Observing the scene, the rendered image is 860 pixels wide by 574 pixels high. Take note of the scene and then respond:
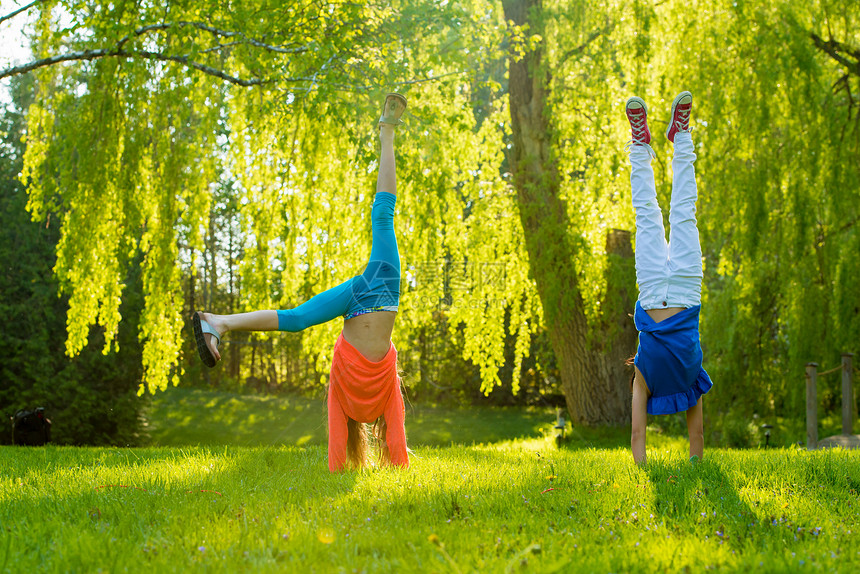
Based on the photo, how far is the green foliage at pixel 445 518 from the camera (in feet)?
6.55

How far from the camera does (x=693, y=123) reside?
7949 millimetres

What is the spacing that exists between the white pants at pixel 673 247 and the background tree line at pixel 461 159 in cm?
305

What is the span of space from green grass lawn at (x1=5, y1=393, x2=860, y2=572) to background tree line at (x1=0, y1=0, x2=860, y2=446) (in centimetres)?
367

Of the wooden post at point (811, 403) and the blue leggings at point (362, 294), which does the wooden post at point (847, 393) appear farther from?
the blue leggings at point (362, 294)

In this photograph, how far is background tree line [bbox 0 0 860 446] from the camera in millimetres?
6793

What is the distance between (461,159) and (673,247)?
5.12m

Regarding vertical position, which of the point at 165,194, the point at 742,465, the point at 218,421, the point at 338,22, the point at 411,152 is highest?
the point at 338,22

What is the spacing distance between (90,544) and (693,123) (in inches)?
299

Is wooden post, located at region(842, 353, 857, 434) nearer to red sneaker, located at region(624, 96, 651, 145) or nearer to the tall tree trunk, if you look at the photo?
the tall tree trunk

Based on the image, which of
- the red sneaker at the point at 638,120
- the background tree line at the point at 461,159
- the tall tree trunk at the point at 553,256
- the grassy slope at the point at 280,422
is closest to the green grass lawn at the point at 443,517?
the red sneaker at the point at 638,120

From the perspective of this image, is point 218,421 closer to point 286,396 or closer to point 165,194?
point 286,396

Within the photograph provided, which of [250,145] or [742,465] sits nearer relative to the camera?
[742,465]

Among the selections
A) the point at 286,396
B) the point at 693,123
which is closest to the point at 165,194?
the point at 693,123

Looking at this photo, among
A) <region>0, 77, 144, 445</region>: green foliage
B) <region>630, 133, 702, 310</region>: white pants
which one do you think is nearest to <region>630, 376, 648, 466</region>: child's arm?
<region>630, 133, 702, 310</region>: white pants
